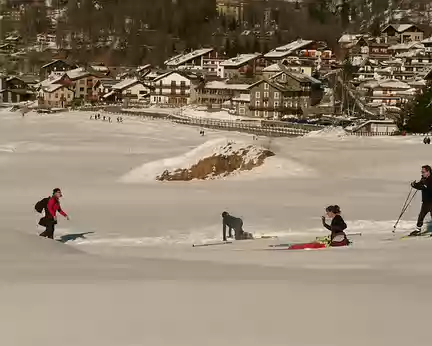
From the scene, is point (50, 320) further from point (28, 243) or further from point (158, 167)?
point (158, 167)

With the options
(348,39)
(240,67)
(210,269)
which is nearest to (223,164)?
(210,269)

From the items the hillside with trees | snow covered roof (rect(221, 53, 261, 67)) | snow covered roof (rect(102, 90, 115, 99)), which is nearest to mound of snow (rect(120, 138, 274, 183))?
snow covered roof (rect(221, 53, 261, 67))

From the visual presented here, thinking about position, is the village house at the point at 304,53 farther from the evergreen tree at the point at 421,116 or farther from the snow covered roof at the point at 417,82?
the evergreen tree at the point at 421,116

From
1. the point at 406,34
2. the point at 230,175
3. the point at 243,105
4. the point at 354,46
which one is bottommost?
the point at 230,175

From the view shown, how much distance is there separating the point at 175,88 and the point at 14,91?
949 inches

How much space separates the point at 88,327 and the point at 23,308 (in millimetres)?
538

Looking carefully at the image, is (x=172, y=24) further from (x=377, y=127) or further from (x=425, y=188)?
(x=425, y=188)

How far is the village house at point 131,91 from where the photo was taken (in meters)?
73.1

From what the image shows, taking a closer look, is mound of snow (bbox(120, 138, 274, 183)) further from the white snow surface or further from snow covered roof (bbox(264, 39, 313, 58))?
snow covered roof (bbox(264, 39, 313, 58))

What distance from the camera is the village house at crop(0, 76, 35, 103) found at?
79875mm

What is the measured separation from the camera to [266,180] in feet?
57.2

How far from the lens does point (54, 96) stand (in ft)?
246

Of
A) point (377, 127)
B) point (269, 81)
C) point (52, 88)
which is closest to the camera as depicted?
point (377, 127)

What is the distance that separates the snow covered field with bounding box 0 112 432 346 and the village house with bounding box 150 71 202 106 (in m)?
50.3
